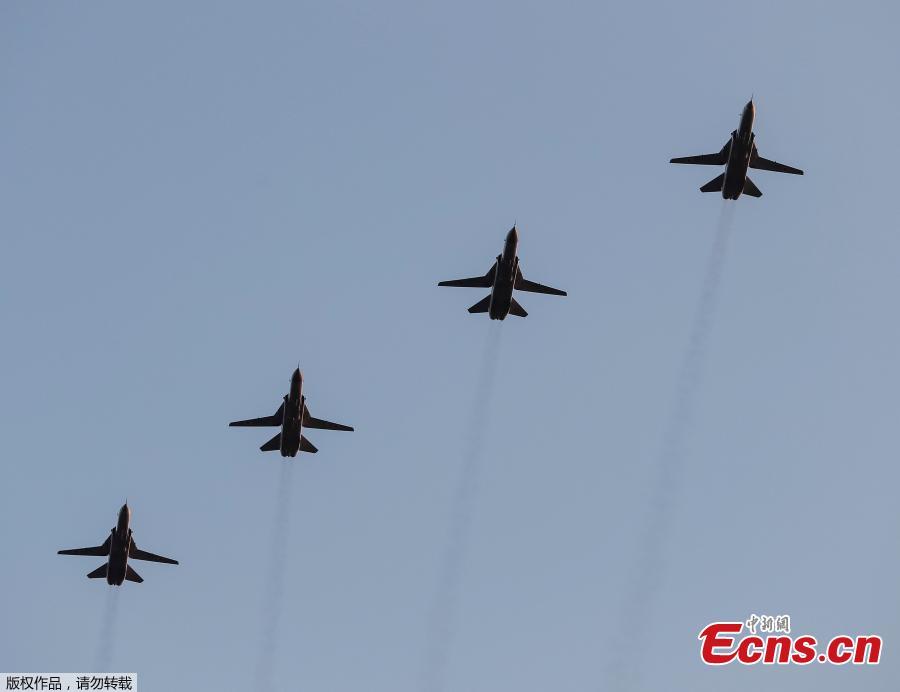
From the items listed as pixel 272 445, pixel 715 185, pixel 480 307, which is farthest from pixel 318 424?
pixel 715 185

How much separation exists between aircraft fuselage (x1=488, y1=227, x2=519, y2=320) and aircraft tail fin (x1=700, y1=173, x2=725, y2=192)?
15.9 m

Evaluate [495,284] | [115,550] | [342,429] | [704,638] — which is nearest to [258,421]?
[342,429]

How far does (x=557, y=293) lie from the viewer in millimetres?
102250

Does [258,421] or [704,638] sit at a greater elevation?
[258,421]

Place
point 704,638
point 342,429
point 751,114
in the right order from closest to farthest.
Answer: point 751,114
point 704,638
point 342,429

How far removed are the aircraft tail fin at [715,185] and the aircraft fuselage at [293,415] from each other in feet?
107

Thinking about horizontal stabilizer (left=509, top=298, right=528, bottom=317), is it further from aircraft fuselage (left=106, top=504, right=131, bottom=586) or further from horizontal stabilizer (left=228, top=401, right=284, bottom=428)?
aircraft fuselage (left=106, top=504, right=131, bottom=586)

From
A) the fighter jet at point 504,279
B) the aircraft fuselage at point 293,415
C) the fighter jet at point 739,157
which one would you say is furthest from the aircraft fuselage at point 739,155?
the aircraft fuselage at point 293,415

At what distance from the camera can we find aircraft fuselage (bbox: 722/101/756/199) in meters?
93.3

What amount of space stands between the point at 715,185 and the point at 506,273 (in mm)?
18521

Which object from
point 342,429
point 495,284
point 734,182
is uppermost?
point 734,182

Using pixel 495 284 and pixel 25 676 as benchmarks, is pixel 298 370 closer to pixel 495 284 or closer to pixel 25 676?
pixel 495 284

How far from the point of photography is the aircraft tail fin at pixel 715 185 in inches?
3889

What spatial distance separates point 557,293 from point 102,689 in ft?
154
